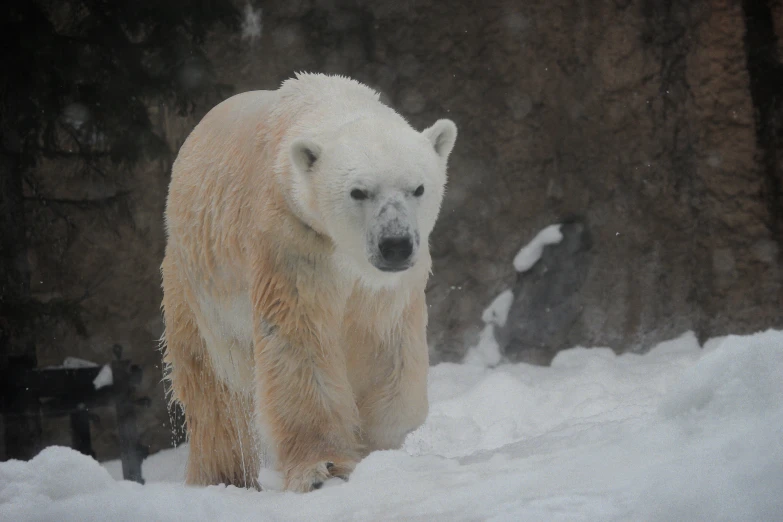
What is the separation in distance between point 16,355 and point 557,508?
13.7 ft

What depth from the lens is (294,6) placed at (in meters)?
5.92

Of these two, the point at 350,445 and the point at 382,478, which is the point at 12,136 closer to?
the point at 350,445

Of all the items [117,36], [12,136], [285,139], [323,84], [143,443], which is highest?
[117,36]

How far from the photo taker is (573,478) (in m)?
1.55

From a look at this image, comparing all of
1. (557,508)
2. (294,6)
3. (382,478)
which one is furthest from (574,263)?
(557,508)

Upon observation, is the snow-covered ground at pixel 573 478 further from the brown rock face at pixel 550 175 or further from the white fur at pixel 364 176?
the brown rock face at pixel 550 175

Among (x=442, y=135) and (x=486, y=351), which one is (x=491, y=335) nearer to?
(x=486, y=351)

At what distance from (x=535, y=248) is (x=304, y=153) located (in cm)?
344

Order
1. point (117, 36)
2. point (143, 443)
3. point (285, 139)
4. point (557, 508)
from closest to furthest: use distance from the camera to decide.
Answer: point (557, 508) < point (285, 139) < point (117, 36) < point (143, 443)

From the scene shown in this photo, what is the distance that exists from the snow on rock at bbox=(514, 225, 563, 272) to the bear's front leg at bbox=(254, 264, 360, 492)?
330 cm

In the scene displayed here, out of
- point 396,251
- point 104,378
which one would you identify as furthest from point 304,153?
point 104,378

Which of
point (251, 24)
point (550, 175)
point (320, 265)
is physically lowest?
point (320, 265)

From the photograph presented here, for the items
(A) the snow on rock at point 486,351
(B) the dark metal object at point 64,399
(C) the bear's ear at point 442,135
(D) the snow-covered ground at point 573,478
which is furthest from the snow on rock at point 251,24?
(D) the snow-covered ground at point 573,478

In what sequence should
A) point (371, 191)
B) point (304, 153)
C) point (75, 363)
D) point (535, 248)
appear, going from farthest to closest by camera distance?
point (535, 248) → point (75, 363) → point (304, 153) → point (371, 191)
